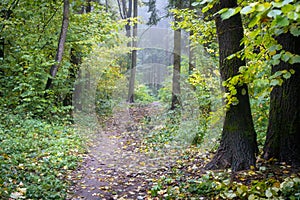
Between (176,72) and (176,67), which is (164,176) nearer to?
(176,67)

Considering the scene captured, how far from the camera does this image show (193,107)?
11.4 m

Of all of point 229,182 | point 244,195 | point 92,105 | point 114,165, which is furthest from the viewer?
point 92,105

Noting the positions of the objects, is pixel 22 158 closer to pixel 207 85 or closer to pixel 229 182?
pixel 229 182

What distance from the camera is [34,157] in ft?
21.0

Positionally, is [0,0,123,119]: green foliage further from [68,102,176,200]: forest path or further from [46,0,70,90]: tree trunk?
[68,102,176,200]: forest path

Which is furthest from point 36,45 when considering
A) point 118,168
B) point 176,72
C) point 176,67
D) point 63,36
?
point 176,72

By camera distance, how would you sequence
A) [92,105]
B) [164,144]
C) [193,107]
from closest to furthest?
1. [164,144]
2. [193,107]
3. [92,105]

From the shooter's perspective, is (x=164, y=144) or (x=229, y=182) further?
(x=164, y=144)

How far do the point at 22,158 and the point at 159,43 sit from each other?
3100 centimetres

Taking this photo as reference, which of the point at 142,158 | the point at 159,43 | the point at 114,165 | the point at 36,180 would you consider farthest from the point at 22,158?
the point at 159,43

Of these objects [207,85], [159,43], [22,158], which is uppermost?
[159,43]

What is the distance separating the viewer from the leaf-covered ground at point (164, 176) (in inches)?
157

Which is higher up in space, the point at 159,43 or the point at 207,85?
the point at 159,43

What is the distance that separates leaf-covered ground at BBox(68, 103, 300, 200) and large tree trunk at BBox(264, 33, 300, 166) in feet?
0.79
